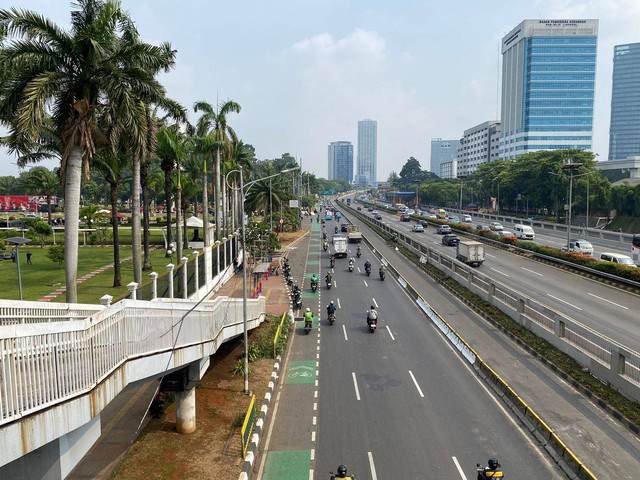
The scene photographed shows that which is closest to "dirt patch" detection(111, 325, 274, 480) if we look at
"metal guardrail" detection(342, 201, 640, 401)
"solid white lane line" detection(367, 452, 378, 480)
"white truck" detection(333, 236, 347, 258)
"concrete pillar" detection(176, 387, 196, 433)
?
"concrete pillar" detection(176, 387, 196, 433)

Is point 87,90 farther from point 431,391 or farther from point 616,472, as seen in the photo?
point 616,472

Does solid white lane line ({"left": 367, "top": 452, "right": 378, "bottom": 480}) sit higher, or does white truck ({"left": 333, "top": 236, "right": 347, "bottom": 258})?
white truck ({"left": 333, "top": 236, "right": 347, "bottom": 258})

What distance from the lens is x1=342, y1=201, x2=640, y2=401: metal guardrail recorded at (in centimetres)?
1817

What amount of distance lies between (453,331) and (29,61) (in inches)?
927

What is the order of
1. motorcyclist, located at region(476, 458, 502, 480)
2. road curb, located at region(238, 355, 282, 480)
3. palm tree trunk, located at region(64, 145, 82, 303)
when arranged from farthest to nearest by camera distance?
palm tree trunk, located at region(64, 145, 82, 303) < road curb, located at region(238, 355, 282, 480) < motorcyclist, located at region(476, 458, 502, 480)

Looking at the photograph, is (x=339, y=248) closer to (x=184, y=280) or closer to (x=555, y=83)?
(x=184, y=280)

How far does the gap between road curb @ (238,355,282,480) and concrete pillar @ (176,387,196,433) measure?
2388 millimetres

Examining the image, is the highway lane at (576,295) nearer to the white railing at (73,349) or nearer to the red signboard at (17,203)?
the white railing at (73,349)

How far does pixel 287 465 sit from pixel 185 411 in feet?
14.4

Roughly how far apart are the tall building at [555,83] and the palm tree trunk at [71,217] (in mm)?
165069

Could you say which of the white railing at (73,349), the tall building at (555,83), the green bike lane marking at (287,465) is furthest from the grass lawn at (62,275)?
the tall building at (555,83)

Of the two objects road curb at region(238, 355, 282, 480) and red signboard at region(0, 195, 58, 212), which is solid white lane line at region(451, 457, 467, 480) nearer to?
road curb at region(238, 355, 282, 480)

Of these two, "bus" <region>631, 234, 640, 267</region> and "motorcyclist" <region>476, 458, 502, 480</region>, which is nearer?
"motorcyclist" <region>476, 458, 502, 480</region>

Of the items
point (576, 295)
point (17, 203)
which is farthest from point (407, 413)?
point (17, 203)
